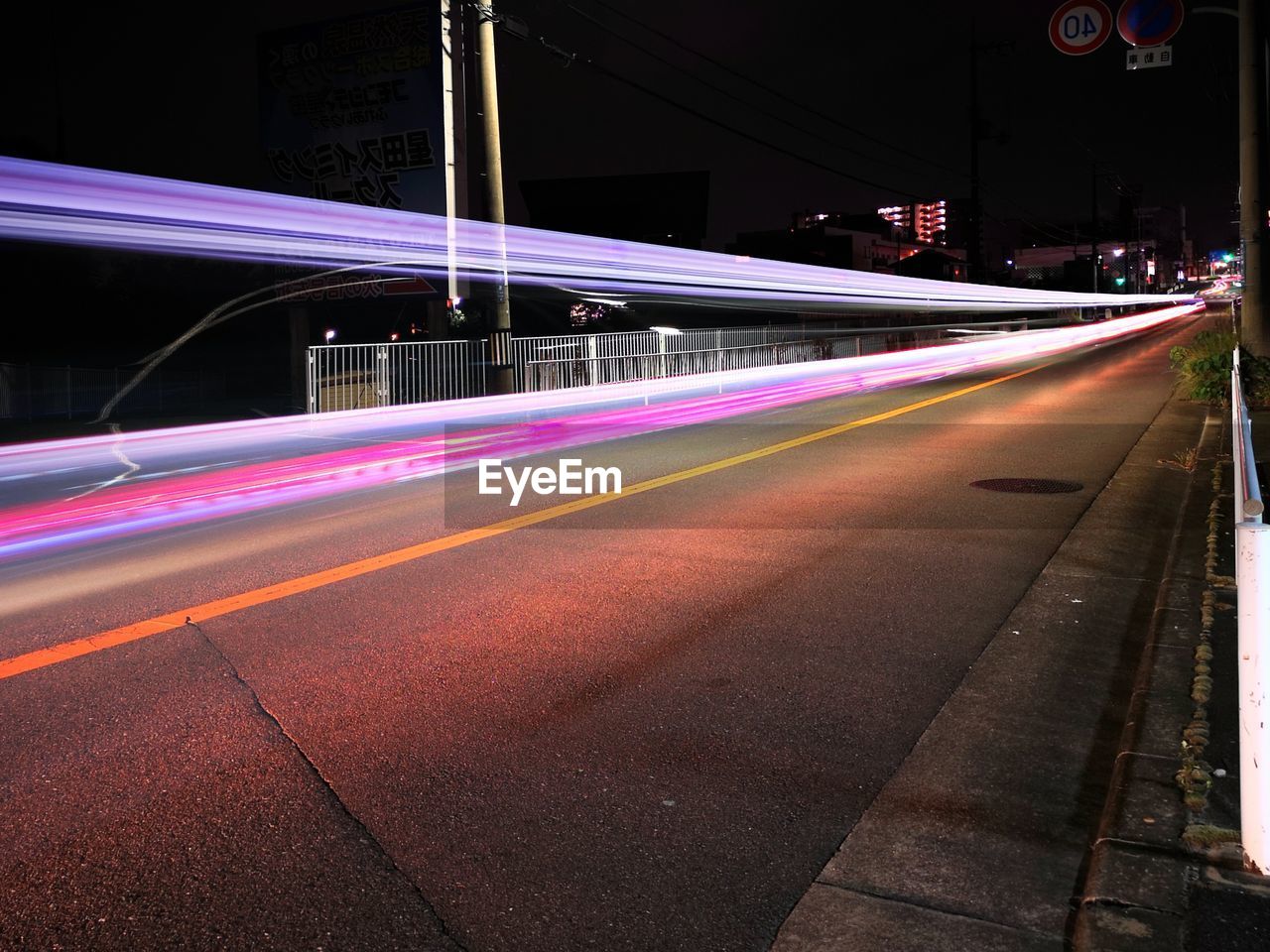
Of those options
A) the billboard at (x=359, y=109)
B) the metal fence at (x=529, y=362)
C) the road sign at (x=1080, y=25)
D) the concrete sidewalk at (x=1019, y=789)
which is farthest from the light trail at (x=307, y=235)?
the concrete sidewalk at (x=1019, y=789)

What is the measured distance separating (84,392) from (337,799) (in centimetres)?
2370

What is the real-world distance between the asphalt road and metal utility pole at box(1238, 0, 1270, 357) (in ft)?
28.0

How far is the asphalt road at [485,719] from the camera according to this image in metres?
3.30

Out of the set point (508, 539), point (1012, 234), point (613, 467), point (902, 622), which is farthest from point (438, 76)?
point (1012, 234)

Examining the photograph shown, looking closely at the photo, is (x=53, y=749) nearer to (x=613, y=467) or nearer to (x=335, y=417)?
(x=613, y=467)

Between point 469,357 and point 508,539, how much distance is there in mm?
14423

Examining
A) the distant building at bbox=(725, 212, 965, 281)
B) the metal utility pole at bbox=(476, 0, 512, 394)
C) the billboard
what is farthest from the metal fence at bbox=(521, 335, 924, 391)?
the distant building at bbox=(725, 212, 965, 281)

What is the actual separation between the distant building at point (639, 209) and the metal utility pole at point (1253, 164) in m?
34.0

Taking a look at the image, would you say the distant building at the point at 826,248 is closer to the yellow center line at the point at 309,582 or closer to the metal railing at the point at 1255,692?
the yellow center line at the point at 309,582

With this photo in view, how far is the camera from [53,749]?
14.6ft

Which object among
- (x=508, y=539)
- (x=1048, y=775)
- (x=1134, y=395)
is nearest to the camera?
(x=1048, y=775)

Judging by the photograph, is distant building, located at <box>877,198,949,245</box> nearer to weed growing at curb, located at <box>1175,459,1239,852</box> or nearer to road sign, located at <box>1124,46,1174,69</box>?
road sign, located at <box>1124,46,1174,69</box>

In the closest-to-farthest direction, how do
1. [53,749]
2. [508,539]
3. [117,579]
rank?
[53,749] < [117,579] < [508,539]

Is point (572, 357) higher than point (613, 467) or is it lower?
higher
